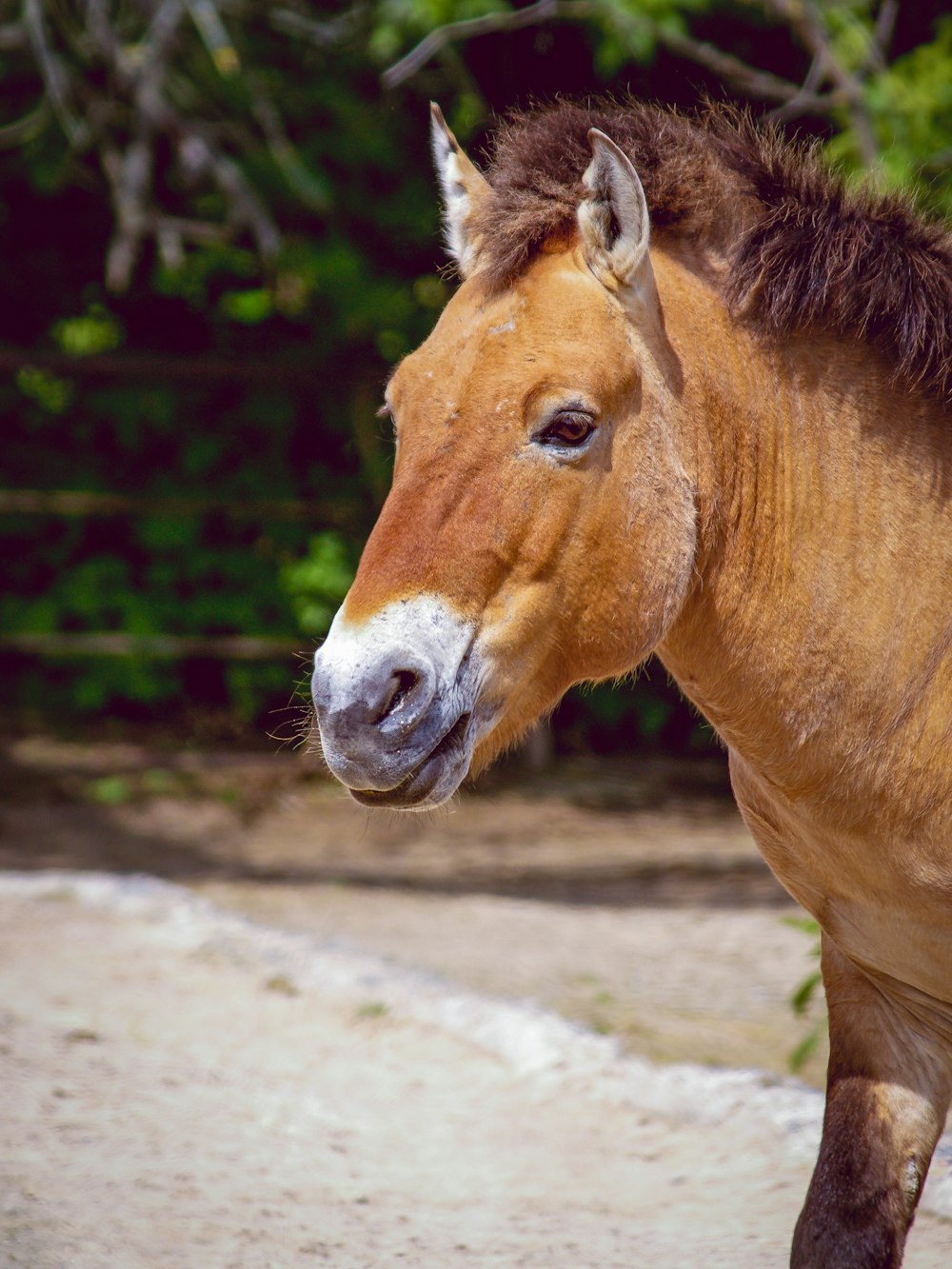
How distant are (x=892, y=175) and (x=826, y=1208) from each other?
420 cm

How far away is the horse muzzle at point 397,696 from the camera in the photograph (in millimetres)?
2172

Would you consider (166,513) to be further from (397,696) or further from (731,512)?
(397,696)

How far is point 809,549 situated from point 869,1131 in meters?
1.12

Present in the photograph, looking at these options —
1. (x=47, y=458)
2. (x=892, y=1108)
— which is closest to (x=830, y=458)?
(x=892, y=1108)

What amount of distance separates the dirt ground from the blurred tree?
136 cm

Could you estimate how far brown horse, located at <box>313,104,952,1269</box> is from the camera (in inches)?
92.4

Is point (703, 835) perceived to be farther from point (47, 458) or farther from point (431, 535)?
point (431, 535)

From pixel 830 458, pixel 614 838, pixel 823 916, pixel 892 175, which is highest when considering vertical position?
pixel 892 175

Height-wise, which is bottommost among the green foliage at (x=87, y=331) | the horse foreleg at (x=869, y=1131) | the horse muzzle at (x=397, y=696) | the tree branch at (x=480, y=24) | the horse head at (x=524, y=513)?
the horse foreleg at (x=869, y=1131)

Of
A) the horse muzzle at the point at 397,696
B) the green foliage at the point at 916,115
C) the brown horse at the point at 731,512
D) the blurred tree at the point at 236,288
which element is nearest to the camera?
the horse muzzle at the point at 397,696

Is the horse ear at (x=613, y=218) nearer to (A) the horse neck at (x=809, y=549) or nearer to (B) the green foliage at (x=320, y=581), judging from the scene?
(A) the horse neck at (x=809, y=549)

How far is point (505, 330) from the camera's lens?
2.42m

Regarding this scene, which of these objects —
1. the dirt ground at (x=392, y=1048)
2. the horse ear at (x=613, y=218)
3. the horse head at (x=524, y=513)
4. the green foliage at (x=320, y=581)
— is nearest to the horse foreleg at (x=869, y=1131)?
the dirt ground at (x=392, y=1048)

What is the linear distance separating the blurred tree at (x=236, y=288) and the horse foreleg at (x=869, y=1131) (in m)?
4.91
